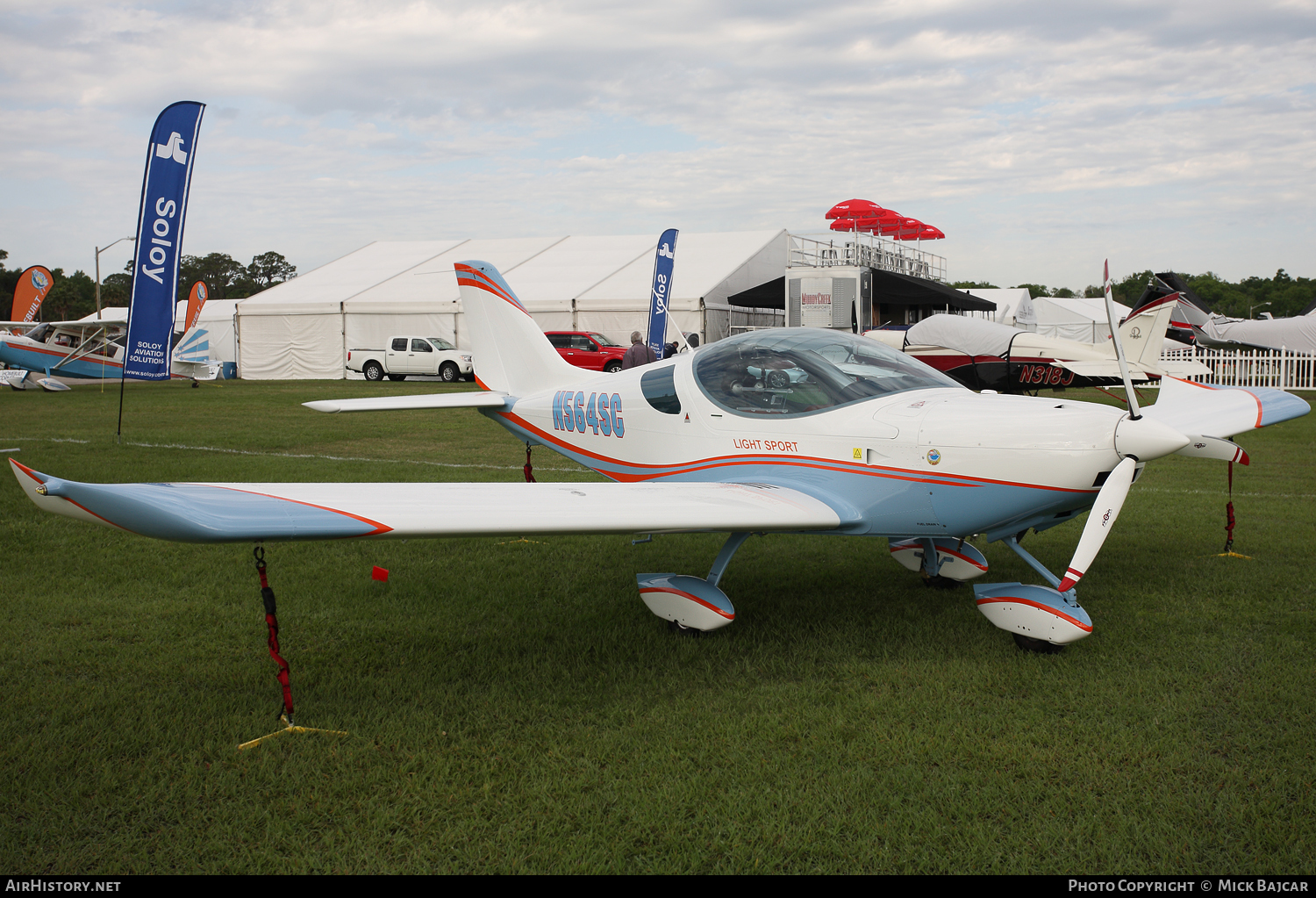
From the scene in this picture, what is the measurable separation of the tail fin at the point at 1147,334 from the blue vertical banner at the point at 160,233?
13955mm

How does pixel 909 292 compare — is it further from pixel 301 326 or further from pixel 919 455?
pixel 919 455

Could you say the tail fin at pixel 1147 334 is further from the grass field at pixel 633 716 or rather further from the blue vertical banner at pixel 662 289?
the blue vertical banner at pixel 662 289

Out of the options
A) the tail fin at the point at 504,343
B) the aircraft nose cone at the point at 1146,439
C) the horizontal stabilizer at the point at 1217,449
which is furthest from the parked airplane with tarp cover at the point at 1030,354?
the aircraft nose cone at the point at 1146,439

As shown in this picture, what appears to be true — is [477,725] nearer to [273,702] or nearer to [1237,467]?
[273,702]

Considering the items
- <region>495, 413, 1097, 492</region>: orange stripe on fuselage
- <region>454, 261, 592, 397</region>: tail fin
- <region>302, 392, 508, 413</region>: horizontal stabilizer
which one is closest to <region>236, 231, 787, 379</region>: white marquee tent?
<region>454, 261, 592, 397</region>: tail fin

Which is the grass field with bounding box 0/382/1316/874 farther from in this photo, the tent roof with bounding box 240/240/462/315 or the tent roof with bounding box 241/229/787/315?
the tent roof with bounding box 240/240/462/315

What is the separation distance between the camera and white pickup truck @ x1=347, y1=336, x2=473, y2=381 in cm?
2744

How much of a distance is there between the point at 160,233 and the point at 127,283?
92.0 metres

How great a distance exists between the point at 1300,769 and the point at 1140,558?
11.0ft

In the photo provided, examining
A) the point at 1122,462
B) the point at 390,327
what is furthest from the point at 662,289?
the point at 1122,462

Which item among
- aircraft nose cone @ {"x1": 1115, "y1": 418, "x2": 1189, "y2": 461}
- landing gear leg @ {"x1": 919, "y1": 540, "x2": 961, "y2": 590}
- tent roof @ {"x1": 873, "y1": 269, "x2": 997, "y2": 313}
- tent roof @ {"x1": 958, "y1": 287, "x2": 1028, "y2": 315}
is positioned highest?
tent roof @ {"x1": 958, "y1": 287, "x2": 1028, "y2": 315}

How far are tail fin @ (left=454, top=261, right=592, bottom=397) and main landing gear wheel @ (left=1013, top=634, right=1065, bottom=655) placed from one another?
3878 millimetres

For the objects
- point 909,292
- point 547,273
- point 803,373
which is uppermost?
point 547,273

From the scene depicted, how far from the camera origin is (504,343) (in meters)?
7.30
